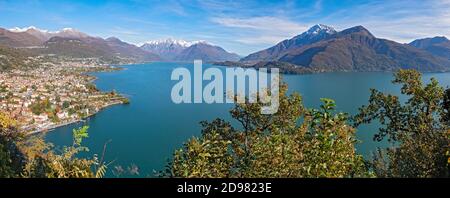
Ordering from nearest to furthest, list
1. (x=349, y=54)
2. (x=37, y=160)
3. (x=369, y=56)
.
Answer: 1. (x=37, y=160)
2. (x=369, y=56)
3. (x=349, y=54)

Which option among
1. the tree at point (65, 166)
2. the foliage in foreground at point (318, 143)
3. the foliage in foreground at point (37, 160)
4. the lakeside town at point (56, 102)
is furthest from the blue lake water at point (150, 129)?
the tree at point (65, 166)

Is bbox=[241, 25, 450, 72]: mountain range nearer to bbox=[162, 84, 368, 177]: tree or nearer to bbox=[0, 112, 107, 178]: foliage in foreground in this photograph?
bbox=[162, 84, 368, 177]: tree

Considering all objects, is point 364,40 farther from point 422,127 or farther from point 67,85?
point 422,127

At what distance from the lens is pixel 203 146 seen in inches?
165

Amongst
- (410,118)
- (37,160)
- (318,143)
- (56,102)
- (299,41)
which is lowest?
(56,102)

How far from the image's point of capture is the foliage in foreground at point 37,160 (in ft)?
9.16

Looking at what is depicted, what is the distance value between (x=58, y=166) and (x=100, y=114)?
4143 centimetres

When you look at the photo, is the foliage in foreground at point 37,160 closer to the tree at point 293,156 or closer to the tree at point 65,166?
the tree at point 65,166

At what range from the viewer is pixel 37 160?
3.21 meters

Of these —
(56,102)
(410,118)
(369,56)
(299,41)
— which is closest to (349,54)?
(369,56)

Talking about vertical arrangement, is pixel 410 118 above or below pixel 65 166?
below

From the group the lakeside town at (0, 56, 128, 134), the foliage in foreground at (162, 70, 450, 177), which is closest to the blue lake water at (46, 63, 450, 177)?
the lakeside town at (0, 56, 128, 134)

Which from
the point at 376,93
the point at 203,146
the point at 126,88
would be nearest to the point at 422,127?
the point at 376,93

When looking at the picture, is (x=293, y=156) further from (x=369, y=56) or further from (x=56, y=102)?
(x=369, y=56)
